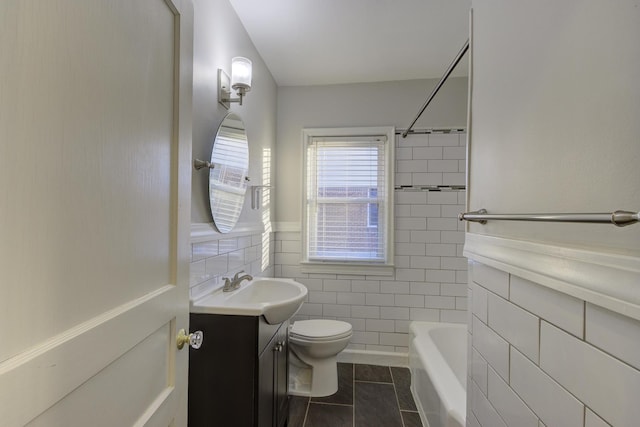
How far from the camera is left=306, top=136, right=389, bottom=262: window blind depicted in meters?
2.70

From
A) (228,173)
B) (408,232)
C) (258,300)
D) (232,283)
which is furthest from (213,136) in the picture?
(408,232)

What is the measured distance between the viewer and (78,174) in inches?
19.1

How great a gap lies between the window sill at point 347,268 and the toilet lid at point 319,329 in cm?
50

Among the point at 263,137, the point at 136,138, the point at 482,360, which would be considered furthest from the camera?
the point at 263,137

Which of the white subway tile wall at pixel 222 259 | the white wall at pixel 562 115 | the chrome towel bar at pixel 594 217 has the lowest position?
the white subway tile wall at pixel 222 259

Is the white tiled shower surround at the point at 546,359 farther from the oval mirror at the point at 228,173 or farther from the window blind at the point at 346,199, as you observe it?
the window blind at the point at 346,199

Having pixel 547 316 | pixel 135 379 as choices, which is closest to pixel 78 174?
pixel 135 379

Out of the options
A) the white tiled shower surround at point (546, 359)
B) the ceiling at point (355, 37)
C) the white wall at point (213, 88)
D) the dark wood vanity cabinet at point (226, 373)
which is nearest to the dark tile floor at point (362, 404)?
the dark wood vanity cabinet at point (226, 373)

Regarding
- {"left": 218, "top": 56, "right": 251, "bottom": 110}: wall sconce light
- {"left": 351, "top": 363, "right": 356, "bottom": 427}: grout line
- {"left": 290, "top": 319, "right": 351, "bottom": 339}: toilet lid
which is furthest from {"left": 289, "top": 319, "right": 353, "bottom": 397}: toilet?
{"left": 218, "top": 56, "right": 251, "bottom": 110}: wall sconce light

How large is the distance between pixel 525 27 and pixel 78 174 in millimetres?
1059

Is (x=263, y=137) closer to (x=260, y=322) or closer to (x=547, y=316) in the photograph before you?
(x=260, y=322)

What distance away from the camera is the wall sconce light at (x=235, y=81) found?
1645 millimetres

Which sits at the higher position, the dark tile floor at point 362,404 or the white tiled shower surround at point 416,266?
the white tiled shower surround at point 416,266

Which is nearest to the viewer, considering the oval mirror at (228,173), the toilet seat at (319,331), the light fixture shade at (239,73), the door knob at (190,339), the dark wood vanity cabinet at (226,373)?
the door knob at (190,339)
